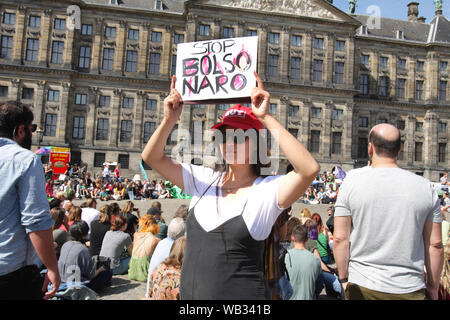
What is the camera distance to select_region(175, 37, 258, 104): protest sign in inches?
93.3

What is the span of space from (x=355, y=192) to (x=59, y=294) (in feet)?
14.4

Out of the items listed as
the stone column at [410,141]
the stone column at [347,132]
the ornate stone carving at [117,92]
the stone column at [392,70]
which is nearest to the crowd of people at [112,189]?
the ornate stone carving at [117,92]

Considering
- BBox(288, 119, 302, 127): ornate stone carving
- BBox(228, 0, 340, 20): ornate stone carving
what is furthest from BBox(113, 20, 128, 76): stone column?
BBox(288, 119, 302, 127): ornate stone carving

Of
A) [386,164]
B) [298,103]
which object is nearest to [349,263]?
[386,164]

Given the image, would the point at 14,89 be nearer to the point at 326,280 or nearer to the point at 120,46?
the point at 120,46

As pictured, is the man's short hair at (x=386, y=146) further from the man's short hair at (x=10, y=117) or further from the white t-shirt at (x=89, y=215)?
the white t-shirt at (x=89, y=215)

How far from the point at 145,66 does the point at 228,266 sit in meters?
36.3

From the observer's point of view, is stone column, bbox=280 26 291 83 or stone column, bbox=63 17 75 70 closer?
stone column, bbox=63 17 75 70

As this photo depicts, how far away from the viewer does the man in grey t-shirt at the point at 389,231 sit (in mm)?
2582

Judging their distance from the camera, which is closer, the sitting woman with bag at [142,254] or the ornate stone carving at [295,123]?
the sitting woman with bag at [142,254]

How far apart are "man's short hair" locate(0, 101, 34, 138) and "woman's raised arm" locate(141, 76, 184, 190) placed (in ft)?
3.43

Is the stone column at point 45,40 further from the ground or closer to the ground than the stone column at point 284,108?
Answer: further from the ground

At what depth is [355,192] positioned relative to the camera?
9.19 feet

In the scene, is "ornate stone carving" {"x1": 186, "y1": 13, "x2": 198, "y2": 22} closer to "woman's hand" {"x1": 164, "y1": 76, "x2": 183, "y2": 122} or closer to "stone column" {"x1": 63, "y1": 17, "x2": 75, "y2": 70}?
"stone column" {"x1": 63, "y1": 17, "x2": 75, "y2": 70}
